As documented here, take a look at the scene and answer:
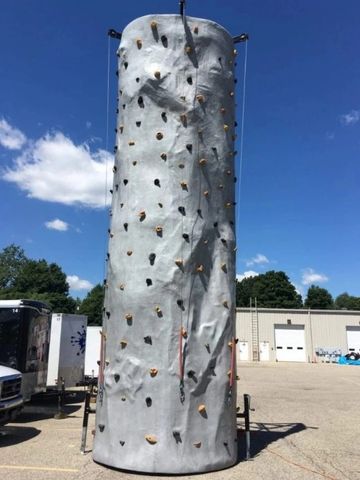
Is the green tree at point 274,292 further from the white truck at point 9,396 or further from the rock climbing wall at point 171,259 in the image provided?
the rock climbing wall at point 171,259

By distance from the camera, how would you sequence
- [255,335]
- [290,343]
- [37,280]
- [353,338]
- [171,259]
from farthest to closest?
[37,280], [353,338], [290,343], [255,335], [171,259]

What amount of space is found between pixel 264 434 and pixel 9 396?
5.70 m

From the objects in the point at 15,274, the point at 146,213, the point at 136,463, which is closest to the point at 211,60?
the point at 146,213

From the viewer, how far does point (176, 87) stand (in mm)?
8445

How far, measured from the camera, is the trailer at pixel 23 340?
42.2 feet

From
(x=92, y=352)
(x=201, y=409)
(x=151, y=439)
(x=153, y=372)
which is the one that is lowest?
(x=151, y=439)

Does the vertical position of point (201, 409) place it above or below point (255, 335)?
below

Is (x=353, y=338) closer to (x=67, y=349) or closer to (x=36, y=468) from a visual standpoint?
(x=67, y=349)

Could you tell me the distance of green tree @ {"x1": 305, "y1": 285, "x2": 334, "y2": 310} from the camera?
100812 millimetres

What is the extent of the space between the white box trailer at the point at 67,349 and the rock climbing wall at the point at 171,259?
9.54 meters

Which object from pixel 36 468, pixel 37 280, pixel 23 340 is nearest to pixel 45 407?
pixel 23 340

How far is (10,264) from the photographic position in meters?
88.6

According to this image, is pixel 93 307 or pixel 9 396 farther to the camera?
pixel 93 307

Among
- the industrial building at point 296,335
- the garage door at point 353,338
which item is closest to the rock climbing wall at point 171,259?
the industrial building at point 296,335
